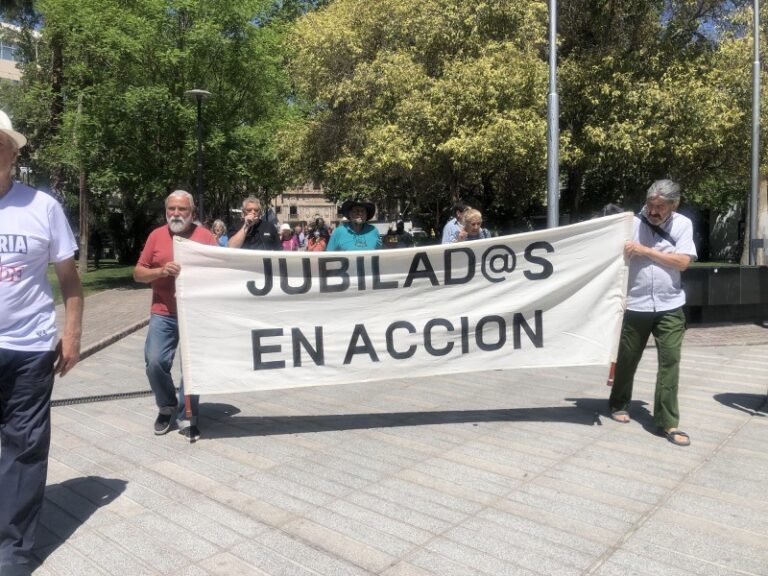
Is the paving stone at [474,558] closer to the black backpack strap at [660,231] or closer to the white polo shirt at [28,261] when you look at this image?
the white polo shirt at [28,261]

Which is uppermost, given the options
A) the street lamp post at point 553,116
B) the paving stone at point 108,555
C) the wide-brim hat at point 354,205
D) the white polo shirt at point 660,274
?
the street lamp post at point 553,116

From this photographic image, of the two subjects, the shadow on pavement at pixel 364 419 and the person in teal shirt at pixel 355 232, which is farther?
the person in teal shirt at pixel 355 232

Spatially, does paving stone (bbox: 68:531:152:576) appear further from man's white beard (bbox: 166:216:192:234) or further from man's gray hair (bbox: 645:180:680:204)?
man's gray hair (bbox: 645:180:680:204)

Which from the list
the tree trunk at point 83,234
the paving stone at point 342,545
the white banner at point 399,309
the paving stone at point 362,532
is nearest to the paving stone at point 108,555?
the paving stone at point 342,545

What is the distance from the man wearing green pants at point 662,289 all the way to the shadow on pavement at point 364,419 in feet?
2.12

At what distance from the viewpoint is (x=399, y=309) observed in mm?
5328

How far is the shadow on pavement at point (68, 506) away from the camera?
3.53 m

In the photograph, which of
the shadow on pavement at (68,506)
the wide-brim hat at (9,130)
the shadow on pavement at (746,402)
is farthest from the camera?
the shadow on pavement at (746,402)

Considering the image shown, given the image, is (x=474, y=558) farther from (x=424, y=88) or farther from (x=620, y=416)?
(x=424, y=88)

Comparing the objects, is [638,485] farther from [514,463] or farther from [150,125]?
[150,125]

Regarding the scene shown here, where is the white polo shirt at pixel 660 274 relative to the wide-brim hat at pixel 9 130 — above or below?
below

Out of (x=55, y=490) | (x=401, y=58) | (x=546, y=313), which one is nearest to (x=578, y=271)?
(x=546, y=313)

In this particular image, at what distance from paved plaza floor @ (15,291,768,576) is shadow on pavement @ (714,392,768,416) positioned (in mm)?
26

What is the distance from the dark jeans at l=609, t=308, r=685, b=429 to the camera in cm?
504
